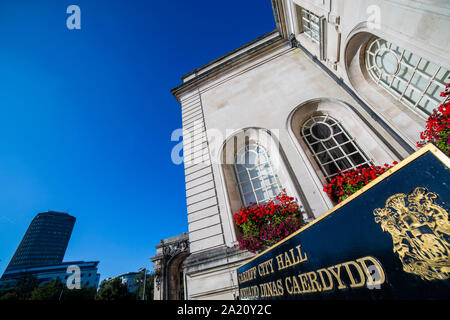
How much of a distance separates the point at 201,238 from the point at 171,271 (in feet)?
43.1

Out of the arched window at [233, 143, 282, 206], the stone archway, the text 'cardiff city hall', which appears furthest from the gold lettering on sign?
the stone archway

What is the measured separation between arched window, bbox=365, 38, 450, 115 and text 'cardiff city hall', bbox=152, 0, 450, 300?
0.03 m

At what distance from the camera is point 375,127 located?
596cm

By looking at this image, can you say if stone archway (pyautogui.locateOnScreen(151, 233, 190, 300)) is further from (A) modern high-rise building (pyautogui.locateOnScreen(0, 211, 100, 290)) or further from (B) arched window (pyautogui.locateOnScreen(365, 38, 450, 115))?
(A) modern high-rise building (pyautogui.locateOnScreen(0, 211, 100, 290))

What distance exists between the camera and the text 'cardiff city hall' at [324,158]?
4.36 ft

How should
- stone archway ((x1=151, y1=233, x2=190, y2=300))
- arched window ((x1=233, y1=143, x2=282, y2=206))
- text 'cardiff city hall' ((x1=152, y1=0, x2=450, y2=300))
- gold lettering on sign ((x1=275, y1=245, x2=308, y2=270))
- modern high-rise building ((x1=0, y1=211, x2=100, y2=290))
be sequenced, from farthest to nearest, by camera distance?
modern high-rise building ((x1=0, y1=211, x2=100, y2=290)) < stone archway ((x1=151, y1=233, x2=190, y2=300)) < arched window ((x1=233, y1=143, x2=282, y2=206)) < gold lettering on sign ((x1=275, y1=245, x2=308, y2=270)) < text 'cardiff city hall' ((x1=152, y1=0, x2=450, y2=300))

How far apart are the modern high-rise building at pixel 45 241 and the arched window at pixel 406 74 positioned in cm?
16621

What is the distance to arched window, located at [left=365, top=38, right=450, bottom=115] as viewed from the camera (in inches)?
180

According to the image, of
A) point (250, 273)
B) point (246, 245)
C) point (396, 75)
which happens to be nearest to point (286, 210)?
point (246, 245)

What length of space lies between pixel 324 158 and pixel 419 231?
582cm

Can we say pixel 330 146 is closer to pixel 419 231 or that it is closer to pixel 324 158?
pixel 324 158

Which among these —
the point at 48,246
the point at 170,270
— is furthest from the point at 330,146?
the point at 48,246
